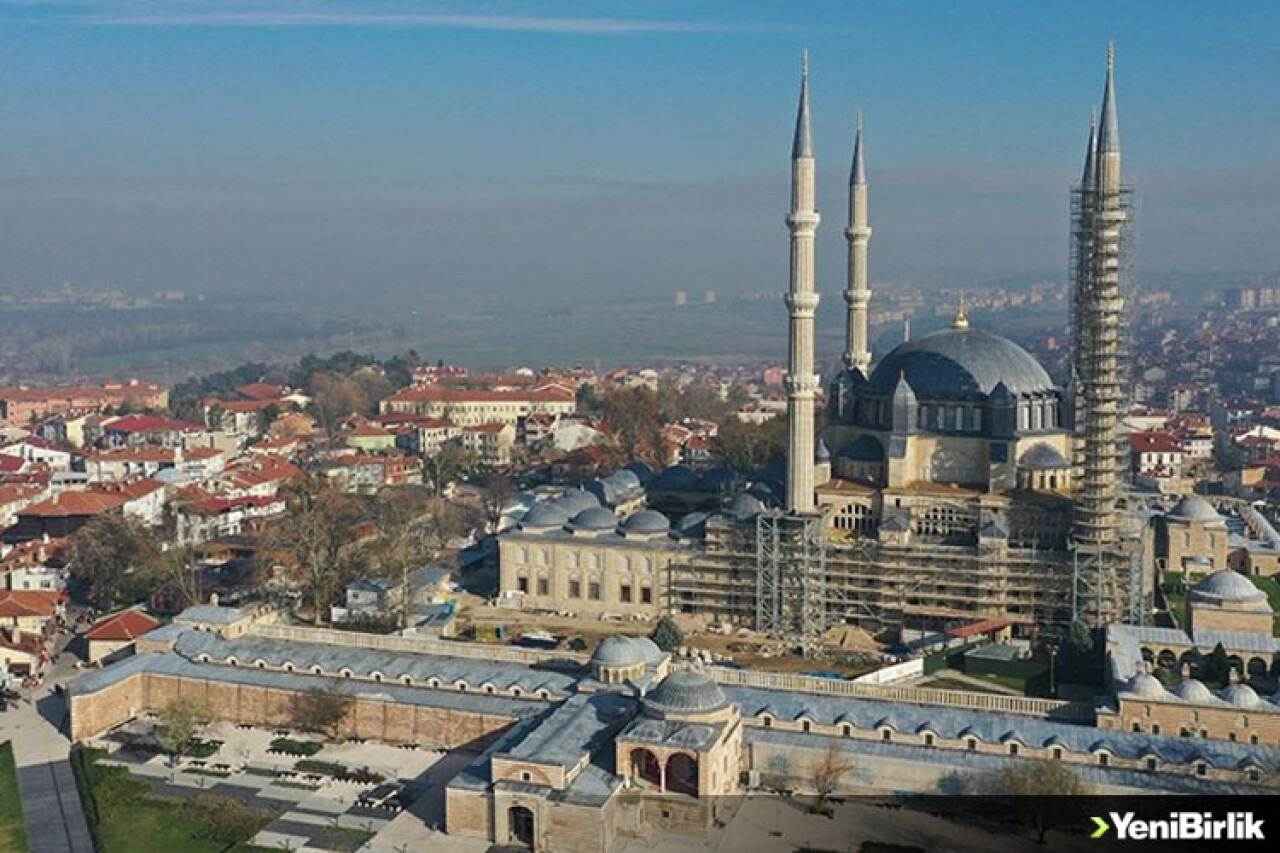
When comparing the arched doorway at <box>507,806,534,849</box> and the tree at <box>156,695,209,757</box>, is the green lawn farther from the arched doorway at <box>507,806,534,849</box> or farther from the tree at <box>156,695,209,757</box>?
the arched doorway at <box>507,806,534,849</box>

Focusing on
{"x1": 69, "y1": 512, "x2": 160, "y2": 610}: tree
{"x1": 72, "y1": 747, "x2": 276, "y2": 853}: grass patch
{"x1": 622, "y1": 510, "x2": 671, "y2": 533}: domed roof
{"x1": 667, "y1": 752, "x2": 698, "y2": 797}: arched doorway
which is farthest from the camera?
{"x1": 69, "y1": 512, "x2": 160, "y2": 610}: tree

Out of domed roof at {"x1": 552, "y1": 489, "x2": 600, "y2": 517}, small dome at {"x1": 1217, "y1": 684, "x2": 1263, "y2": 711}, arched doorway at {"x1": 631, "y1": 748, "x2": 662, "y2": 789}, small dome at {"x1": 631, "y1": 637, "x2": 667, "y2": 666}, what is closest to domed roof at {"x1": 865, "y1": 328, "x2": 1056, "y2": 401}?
domed roof at {"x1": 552, "y1": 489, "x2": 600, "y2": 517}

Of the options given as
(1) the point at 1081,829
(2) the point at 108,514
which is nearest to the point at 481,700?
(1) the point at 1081,829

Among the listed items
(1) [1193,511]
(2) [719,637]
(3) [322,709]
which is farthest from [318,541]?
(1) [1193,511]

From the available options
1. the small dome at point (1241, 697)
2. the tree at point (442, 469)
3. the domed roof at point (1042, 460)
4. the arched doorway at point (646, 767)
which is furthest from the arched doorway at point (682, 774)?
the tree at point (442, 469)

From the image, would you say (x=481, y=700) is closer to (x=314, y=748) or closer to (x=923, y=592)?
(x=314, y=748)

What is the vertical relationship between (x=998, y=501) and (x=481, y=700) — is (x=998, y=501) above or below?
above
